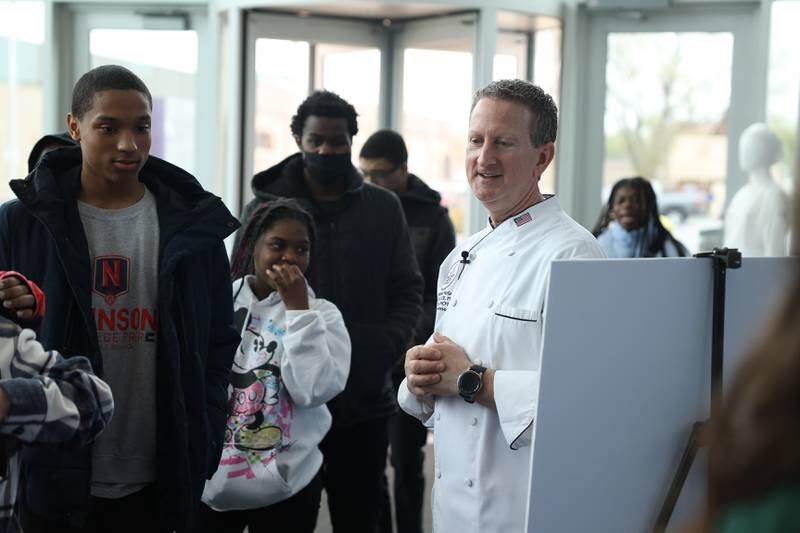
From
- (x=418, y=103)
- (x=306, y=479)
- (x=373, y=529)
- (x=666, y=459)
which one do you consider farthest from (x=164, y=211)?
(x=418, y=103)

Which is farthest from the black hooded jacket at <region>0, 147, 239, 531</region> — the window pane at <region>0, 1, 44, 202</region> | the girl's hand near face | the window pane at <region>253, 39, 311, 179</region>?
the window pane at <region>0, 1, 44, 202</region>

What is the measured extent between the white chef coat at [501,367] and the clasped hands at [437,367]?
0.11 ft

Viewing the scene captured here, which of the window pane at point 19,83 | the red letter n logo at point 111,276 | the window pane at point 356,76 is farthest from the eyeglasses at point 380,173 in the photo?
the window pane at point 19,83

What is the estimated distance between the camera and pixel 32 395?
1646 mm

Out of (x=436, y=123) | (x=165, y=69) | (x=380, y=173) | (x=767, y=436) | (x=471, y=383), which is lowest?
(x=471, y=383)

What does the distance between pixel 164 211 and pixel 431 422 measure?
2.52 feet

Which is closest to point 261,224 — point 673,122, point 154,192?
point 154,192

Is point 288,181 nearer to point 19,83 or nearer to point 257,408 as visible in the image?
point 257,408

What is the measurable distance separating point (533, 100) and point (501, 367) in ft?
1.90

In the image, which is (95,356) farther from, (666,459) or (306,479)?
(666,459)

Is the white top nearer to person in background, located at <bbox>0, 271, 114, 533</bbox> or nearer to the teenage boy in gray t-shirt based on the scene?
the teenage boy in gray t-shirt

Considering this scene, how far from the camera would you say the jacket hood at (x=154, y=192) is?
2145mm

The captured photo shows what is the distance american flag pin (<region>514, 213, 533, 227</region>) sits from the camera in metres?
2.19

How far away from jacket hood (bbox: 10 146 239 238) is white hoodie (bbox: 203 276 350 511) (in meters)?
0.57
